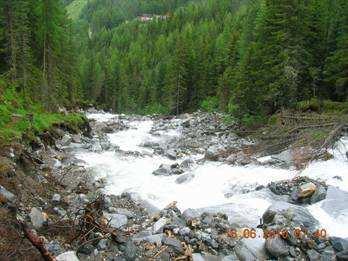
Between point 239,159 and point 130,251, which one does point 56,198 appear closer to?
point 130,251

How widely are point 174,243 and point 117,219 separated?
312 cm

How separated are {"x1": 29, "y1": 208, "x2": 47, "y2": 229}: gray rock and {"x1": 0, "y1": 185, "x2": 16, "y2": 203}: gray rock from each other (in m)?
0.98

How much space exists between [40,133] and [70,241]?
15860 millimetres

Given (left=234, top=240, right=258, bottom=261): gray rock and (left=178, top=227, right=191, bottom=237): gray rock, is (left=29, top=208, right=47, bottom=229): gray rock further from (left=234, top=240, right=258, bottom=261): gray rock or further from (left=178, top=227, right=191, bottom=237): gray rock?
(left=234, top=240, right=258, bottom=261): gray rock

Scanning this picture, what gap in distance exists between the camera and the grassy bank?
22234mm

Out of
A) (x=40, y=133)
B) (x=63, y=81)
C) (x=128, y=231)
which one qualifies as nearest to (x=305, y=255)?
(x=128, y=231)

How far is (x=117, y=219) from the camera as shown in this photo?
1466 centimetres

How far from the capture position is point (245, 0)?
508 feet

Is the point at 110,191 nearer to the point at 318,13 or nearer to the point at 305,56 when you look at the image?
the point at 305,56

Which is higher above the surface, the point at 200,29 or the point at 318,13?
Result: the point at 318,13

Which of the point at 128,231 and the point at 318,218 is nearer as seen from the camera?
the point at 128,231

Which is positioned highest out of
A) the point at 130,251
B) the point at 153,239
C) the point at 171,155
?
the point at 130,251

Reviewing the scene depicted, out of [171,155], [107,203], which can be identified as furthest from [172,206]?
[171,155]

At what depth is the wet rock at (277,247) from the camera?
11906mm
